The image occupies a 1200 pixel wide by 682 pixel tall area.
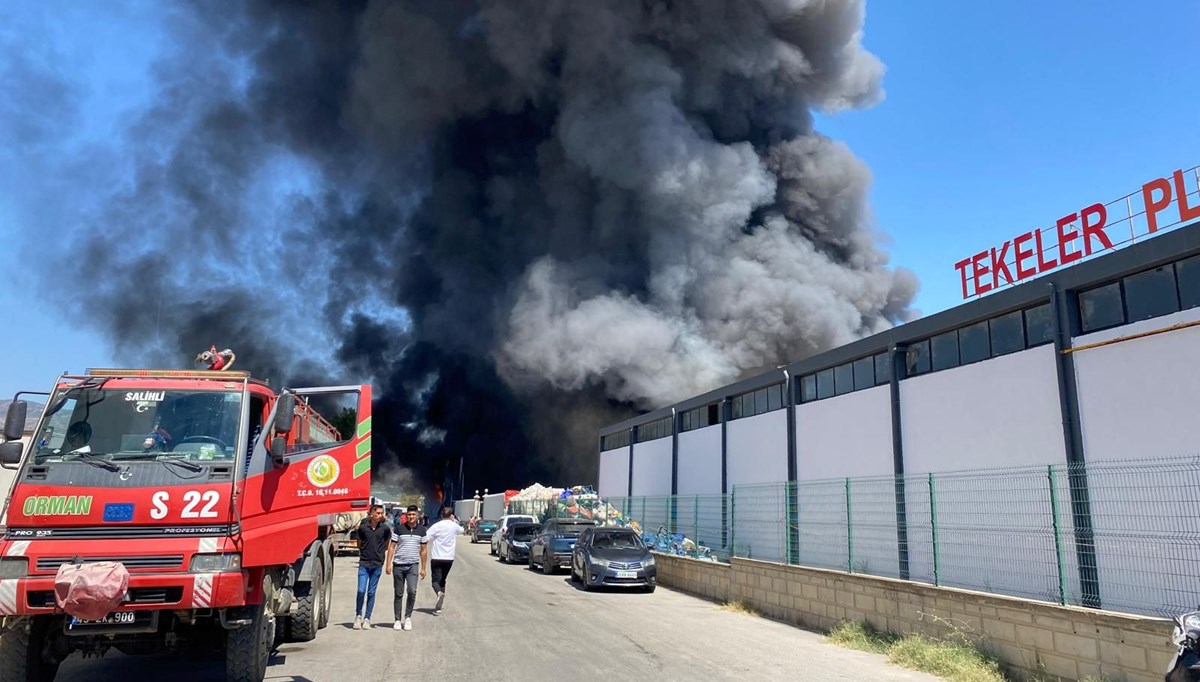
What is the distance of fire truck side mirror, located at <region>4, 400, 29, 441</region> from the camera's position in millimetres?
6293

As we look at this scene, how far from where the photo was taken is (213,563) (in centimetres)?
595

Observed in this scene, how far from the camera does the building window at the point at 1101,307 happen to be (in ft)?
40.0

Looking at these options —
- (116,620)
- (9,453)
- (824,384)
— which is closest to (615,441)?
(824,384)

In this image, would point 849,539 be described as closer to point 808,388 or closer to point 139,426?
point 139,426

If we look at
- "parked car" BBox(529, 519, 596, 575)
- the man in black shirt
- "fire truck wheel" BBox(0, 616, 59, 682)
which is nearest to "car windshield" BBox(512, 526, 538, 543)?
"parked car" BBox(529, 519, 596, 575)

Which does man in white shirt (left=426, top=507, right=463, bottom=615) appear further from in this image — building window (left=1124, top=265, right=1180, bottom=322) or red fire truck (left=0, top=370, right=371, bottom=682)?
building window (left=1124, top=265, right=1180, bottom=322)

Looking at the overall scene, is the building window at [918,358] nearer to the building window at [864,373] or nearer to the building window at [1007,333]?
the building window at [864,373]

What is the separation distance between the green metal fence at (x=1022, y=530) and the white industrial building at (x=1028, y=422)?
23mm

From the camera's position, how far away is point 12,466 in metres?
6.50

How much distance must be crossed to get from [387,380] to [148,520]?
2394 inches

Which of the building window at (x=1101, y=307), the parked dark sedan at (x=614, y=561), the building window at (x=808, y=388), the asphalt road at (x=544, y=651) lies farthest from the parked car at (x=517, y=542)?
the building window at (x=1101, y=307)

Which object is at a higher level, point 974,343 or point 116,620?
point 974,343

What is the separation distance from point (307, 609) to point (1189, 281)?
41.1 feet

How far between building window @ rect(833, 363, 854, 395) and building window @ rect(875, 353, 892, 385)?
3.81ft
